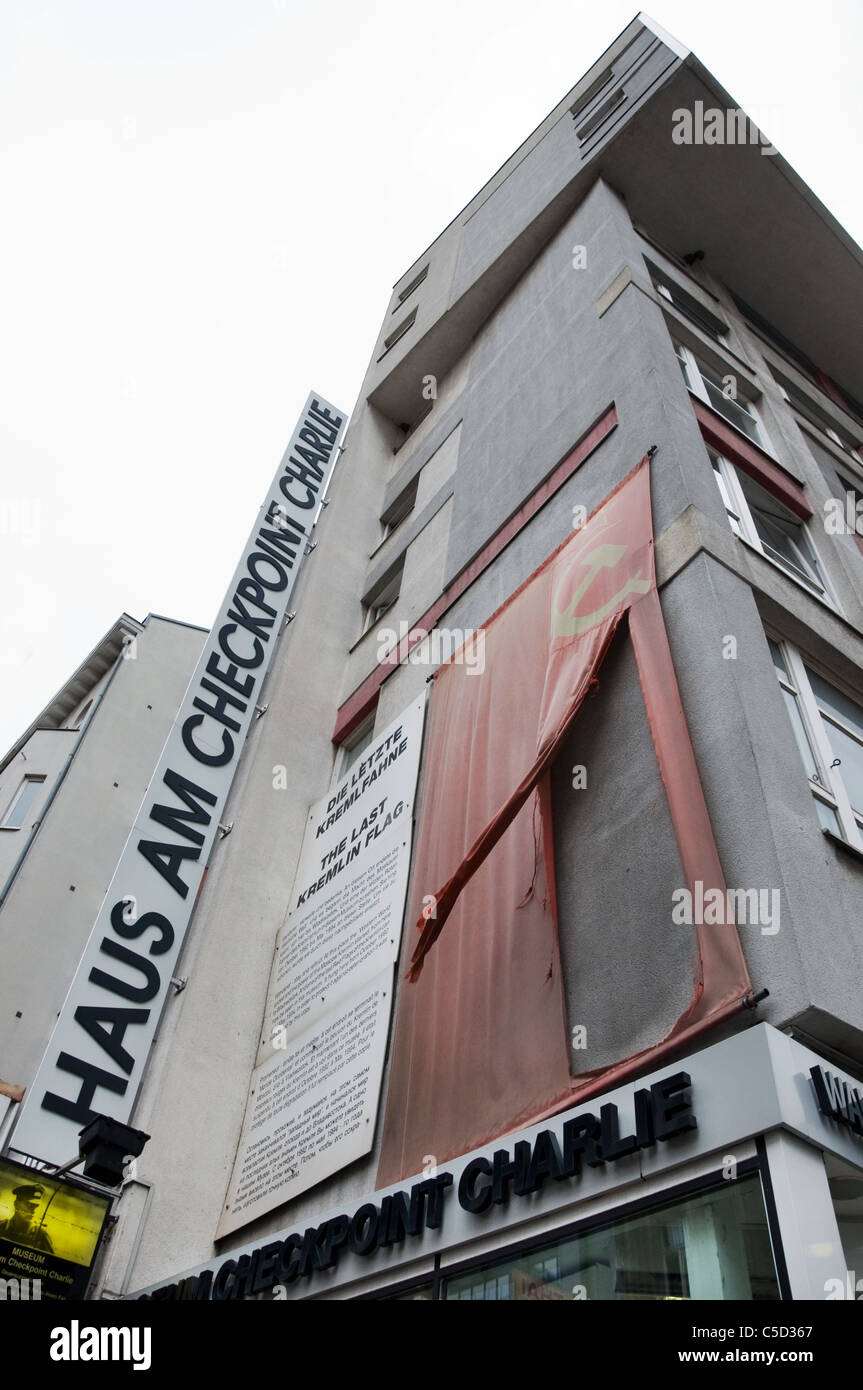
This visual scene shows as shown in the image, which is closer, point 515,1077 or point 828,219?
point 515,1077

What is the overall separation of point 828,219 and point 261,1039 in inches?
730

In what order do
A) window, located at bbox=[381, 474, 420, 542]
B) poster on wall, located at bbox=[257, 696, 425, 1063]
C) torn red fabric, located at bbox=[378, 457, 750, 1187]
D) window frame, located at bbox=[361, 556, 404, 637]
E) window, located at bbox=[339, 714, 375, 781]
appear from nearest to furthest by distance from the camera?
torn red fabric, located at bbox=[378, 457, 750, 1187]
poster on wall, located at bbox=[257, 696, 425, 1063]
window, located at bbox=[339, 714, 375, 781]
window frame, located at bbox=[361, 556, 404, 637]
window, located at bbox=[381, 474, 420, 542]

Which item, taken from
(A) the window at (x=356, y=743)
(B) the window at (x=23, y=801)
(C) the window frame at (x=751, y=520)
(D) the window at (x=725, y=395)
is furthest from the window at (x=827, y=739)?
(B) the window at (x=23, y=801)

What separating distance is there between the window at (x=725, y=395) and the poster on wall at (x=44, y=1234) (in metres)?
12.3

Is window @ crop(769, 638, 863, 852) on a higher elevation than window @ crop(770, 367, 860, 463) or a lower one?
lower

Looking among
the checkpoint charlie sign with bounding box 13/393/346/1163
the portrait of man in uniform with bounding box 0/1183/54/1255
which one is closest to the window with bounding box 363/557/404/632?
the checkpoint charlie sign with bounding box 13/393/346/1163

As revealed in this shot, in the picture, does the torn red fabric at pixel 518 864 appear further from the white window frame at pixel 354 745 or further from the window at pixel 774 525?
the white window frame at pixel 354 745

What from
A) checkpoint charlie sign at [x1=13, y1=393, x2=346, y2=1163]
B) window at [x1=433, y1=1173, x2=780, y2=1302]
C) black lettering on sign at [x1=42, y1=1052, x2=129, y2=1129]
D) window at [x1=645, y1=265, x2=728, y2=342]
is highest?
window at [x1=645, y1=265, x2=728, y2=342]

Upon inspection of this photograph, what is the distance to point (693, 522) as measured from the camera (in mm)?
8617

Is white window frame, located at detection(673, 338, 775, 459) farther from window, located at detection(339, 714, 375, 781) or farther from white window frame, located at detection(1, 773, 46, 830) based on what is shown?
white window frame, located at detection(1, 773, 46, 830)

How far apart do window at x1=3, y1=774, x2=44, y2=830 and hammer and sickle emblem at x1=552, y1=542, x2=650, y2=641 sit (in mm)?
16293

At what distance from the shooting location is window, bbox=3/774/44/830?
21994 millimetres
